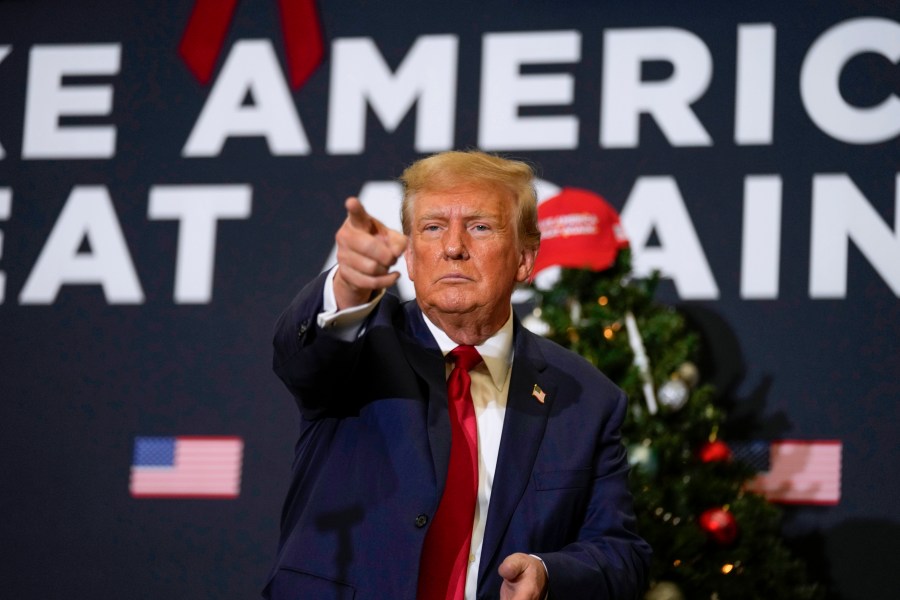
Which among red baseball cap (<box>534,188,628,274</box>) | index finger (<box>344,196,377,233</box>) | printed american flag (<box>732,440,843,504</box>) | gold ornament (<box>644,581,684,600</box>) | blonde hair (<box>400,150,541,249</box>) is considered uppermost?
red baseball cap (<box>534,188,628,274</box>)

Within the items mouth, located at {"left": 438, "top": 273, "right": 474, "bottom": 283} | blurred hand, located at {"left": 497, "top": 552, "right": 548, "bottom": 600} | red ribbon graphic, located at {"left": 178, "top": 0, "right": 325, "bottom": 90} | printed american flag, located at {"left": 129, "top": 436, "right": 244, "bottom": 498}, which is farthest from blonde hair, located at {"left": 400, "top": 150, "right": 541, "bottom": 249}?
red ribbon graphic, located at {"left": 178, "top": 0, "right": 325, "bottom": 90}

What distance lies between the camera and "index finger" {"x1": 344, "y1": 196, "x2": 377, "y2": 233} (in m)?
1.80

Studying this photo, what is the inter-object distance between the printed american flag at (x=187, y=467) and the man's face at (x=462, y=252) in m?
2.66

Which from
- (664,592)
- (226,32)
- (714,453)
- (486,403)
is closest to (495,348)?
(486,403)

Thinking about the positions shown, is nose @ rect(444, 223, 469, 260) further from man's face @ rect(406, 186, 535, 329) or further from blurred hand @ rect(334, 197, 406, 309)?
blurred hand @ rect(334, 197, 406, 309)

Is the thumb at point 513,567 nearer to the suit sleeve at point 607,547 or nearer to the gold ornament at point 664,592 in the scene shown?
the suit sleeve at point 607,547

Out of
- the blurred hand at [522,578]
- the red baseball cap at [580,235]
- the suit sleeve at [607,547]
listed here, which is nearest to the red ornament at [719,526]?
the red baseball cap at [580,235]

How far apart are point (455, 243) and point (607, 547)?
65 cm

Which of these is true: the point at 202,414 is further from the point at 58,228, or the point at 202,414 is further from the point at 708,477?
the point at 708,477

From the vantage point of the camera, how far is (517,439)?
2318mm

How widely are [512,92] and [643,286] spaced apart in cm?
110

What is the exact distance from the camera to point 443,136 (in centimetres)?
492

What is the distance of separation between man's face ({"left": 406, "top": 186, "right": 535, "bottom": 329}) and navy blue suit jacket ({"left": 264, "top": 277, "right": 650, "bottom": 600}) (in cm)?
12

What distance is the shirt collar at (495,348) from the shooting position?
238 centimetres
